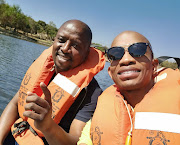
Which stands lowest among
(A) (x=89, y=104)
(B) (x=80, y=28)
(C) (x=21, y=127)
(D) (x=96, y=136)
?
(C) (x=21, y=127)

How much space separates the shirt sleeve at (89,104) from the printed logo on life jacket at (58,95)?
13.7 inches

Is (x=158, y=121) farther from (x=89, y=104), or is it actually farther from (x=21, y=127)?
(x=21, y=127)

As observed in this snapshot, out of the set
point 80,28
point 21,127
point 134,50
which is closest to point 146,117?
point 134,50

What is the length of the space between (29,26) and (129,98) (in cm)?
6241

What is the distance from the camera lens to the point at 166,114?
1559mm

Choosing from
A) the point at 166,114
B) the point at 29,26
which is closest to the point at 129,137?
the point at 166,114

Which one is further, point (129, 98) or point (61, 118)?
point (61, 118)

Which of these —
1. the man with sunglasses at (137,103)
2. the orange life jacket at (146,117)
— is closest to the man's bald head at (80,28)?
the man with sunglasses at (137,103)

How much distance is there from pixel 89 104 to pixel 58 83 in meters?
0.61

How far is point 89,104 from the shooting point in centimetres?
225

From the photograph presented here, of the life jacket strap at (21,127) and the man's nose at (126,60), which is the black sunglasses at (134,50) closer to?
the man's nose at (126,60)

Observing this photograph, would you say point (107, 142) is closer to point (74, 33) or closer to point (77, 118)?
point (77, 118)

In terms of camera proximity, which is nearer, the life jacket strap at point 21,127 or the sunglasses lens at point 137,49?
the sunglasses lens at point 137,49

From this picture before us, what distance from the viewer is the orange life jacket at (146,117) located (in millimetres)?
1508
